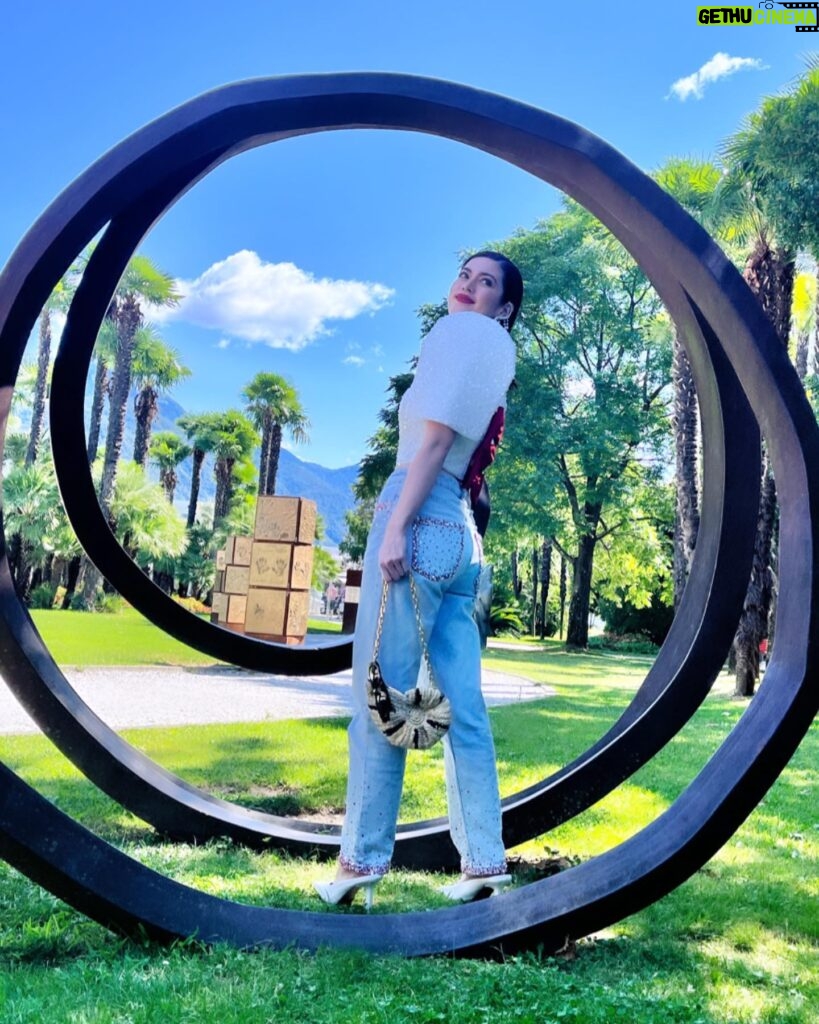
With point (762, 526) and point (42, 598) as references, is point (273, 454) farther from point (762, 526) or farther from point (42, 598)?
point (762, 526)

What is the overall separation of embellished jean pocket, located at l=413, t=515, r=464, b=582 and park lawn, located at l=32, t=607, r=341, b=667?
31.0ft

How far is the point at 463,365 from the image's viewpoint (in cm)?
307

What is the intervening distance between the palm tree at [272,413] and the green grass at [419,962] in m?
37.6

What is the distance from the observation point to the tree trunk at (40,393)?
1401 inches

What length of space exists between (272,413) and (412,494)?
1654 inches

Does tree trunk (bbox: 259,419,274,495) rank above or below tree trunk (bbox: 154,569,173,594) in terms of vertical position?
above

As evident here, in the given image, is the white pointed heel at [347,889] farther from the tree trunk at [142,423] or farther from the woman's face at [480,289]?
the tree trunk at [142,423]

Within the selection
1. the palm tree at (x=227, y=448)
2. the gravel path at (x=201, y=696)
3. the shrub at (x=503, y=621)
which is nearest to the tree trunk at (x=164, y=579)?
the palm tree at (x=227, y=448)

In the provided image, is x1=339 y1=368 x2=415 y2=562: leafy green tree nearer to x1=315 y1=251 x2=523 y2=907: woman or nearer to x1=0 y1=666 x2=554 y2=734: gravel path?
x1=0 y1=666 x2=554 y2=734: gravel path

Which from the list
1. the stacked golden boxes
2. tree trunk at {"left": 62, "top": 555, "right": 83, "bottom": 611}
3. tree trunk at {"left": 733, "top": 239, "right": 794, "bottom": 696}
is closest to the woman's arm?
tree trunk at {"left": 733, "top": 239, "right": 794, "bottom": 696}

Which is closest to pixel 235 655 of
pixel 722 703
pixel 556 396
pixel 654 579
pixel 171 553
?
pixel 722 703

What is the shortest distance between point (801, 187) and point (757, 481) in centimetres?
1304

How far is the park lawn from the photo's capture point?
50.3 feet

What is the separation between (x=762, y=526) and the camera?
14.3 metres
